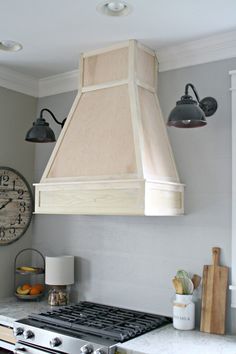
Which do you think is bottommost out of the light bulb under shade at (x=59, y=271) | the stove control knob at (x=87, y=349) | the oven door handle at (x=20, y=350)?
the oven door handle at (x=20, y=350)

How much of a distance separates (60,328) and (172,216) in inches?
37.9

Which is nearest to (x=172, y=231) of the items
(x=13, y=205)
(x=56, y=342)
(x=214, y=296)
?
(x=214, y=296)

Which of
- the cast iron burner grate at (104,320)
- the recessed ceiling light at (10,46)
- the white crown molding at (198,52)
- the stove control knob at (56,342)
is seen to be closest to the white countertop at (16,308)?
Answer: the cast iron burner grate at (104,320)

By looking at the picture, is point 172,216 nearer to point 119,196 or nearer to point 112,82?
point 119,196

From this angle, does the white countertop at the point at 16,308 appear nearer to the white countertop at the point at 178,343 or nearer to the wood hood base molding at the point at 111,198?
the wood hood base molding at the point at 111,198

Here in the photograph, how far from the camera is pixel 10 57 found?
296 centimetres

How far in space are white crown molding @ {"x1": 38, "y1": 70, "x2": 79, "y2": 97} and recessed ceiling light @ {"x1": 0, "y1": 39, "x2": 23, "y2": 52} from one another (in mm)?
547

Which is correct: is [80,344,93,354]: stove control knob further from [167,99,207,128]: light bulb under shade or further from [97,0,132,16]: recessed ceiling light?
[97,0,132,16]: recessed ceiling light

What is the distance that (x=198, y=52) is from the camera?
8.71 ft

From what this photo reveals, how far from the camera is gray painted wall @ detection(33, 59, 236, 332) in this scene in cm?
254

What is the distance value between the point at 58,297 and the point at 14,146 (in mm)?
1233

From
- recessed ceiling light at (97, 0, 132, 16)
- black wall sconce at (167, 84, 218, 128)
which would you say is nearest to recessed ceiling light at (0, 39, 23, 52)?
recessed ceiling light at (97, 0, 132, 16)

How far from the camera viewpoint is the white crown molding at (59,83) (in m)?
3.26

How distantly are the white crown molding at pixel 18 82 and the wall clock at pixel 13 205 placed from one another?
25.9 inches
